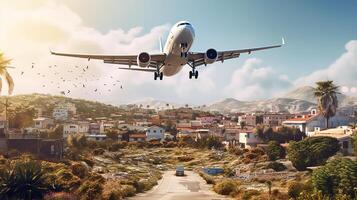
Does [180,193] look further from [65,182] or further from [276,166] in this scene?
[276,166]

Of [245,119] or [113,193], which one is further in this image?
[245,119]

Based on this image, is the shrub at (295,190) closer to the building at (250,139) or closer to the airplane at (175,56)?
the airplane at (175,56)

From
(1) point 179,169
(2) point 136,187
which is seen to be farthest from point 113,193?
(1) point 179,169

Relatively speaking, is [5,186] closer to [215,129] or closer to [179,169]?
[179,169]

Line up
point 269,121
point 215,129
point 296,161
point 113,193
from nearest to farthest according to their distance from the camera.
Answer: point 113,193 → point 296,161 → point 215,129 → point 269,121

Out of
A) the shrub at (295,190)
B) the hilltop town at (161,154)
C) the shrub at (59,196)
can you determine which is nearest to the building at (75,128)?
the hilltop town at (161,154)

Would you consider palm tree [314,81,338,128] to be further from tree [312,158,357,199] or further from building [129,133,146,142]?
tree [312,158,357,199]
